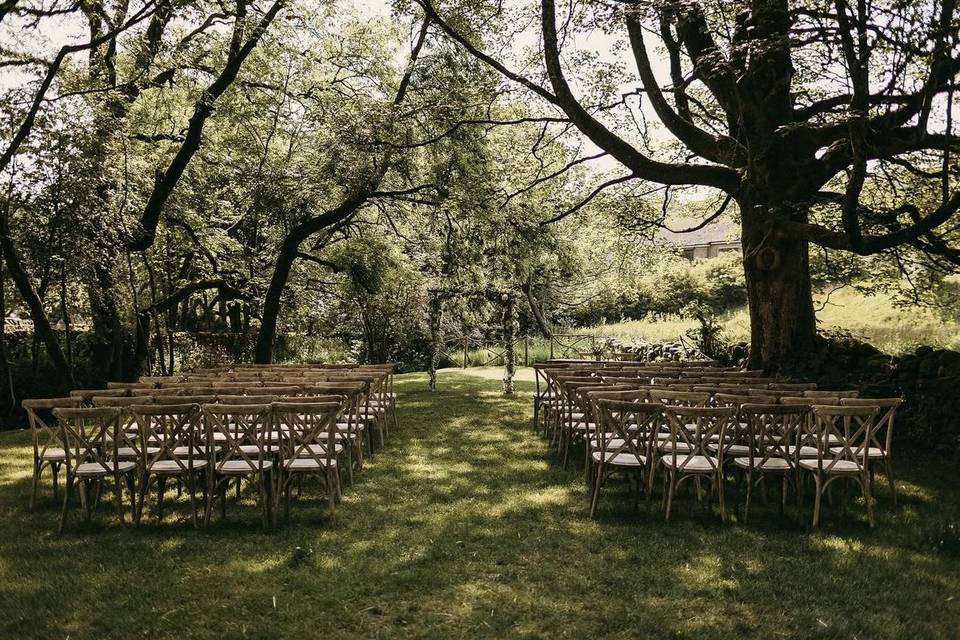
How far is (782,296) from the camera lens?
1056 cm

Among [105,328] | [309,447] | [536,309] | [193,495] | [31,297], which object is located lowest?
[193,495]

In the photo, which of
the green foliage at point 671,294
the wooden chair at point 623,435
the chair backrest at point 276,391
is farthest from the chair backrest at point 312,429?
the green foliage at point 671,294

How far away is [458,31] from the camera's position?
12617 mm

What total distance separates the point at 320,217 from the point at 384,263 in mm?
2381

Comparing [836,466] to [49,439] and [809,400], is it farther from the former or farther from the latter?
[49,439]

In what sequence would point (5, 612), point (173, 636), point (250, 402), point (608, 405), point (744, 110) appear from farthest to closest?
point (744, 110) → point (250, 402) → point (608, 405) → point (5, 612) → point (173, 636)

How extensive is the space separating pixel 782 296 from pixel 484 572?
7.58 metres

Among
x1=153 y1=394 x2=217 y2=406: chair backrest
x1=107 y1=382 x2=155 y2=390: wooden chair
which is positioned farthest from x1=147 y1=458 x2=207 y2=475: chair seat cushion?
x1=107 y1=382 x2=155 y2=390: wooden chair

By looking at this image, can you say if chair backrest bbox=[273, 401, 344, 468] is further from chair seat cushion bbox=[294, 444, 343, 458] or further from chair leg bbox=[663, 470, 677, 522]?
chair leg bbox=[663, 470, 677, 522]

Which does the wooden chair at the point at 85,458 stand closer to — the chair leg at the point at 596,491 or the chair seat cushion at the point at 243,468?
the chair seat cushion at the point at 243,468

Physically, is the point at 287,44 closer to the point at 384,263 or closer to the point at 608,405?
the point at 384,263

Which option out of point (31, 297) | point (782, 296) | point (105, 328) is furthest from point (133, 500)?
point (105, 328)

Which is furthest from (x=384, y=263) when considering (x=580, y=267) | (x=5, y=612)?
(x=5, y=612)

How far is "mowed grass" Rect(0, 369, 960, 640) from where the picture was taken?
409cm
